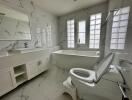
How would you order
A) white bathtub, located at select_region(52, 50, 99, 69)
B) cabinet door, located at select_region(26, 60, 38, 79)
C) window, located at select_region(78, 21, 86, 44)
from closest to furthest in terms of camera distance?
cabinet door, located at select_region(26, 60, 38, 79) < white bathtub, located at select_region(52, 50, 99, 69) < window, located at select_region(78, 21, 86, 44)

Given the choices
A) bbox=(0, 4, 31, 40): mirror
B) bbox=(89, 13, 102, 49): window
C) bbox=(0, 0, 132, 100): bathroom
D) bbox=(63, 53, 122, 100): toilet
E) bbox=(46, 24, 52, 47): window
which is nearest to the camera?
bbox=(63, 53, 122, 100): toilet

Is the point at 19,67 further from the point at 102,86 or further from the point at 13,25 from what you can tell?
the point at 102,86

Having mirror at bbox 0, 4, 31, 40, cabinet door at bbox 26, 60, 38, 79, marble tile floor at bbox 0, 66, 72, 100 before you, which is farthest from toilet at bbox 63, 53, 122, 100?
mirror at bbox 0, 4, 31, 40

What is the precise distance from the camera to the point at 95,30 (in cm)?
281

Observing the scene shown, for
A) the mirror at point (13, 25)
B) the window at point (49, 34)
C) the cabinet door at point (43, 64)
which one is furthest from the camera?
the window at point (49, 34)

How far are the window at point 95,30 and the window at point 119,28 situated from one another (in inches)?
23.0

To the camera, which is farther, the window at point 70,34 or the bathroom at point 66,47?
the window at point 70,34

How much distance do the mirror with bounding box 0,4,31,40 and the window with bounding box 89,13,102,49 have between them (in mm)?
2380

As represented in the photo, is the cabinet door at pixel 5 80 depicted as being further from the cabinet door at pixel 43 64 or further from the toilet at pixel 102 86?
the toilet at pixel 102 86

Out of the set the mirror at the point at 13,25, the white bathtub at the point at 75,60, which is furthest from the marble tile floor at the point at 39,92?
the mirror at the point at 13,25

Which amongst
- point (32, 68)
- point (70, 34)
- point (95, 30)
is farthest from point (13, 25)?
point (95, 30)

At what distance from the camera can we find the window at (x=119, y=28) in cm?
179

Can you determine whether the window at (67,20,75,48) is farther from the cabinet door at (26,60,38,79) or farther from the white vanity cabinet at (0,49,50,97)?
the cabinet door at (26,60,38,79)

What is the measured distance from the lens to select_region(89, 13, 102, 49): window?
2729 millimetres
